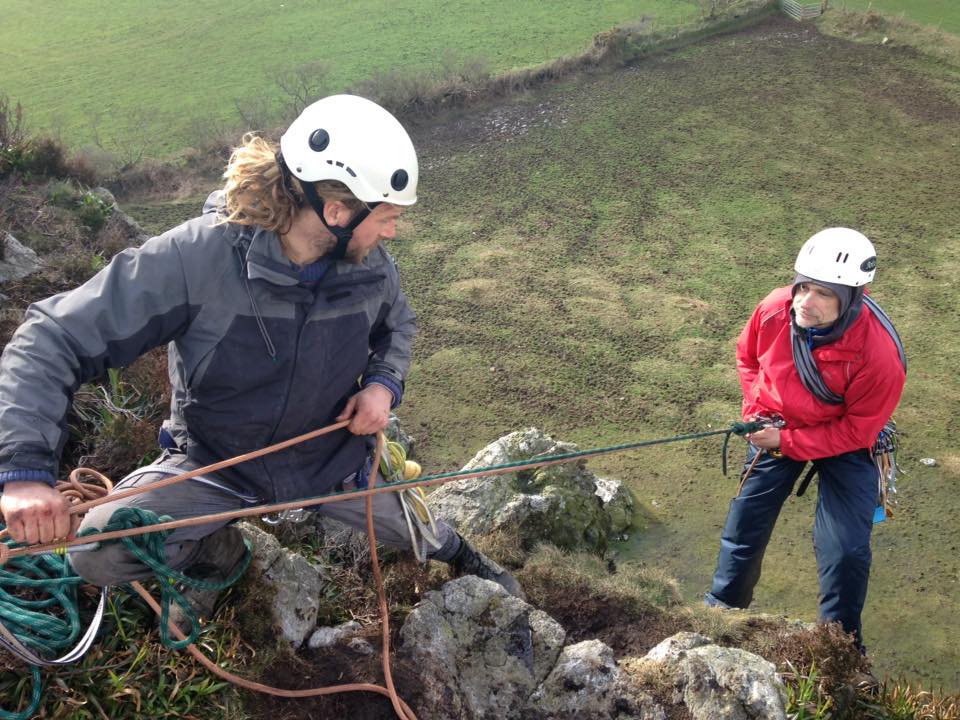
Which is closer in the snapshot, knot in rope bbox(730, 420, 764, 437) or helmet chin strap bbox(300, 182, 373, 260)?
helmet chin strap bbox(300, 182, 373, 260)

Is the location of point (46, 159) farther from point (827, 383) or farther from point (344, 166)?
point (827, 383)

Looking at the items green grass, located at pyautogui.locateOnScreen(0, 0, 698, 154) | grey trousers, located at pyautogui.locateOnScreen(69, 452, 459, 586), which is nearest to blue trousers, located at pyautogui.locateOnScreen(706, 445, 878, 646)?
grey trousers, located at pyautogui.locateOnScreen(69, 452, 459, 586)

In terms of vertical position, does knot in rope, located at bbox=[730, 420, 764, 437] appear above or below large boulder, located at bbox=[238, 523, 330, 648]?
above

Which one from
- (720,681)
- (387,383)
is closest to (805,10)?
(387,383)

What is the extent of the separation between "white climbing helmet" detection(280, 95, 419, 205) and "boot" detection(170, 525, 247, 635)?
4.42ft

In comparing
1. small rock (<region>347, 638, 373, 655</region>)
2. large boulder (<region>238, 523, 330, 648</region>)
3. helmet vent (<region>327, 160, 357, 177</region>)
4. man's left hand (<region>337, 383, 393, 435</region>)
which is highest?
helmet vent (<region>327, 160, 357, 177</region>)

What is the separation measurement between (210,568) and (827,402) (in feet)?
8.67

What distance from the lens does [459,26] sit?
1267 cm

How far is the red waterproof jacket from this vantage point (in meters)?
3.47

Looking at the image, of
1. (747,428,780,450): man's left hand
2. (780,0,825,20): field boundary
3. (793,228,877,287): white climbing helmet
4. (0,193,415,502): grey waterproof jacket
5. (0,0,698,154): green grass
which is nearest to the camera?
(0,193,415,502): grey waterproof jacket

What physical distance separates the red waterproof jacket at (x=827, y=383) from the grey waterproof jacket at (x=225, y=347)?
174 centimetres

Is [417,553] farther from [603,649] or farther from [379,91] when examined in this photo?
[379,91]

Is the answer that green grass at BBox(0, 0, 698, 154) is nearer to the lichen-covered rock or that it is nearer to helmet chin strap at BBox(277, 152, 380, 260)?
helmet chin strap at BBox(277, 152, 380, 260)

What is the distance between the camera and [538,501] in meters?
4.70
